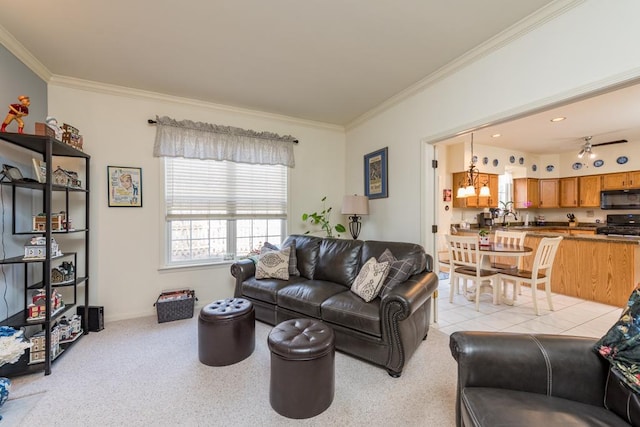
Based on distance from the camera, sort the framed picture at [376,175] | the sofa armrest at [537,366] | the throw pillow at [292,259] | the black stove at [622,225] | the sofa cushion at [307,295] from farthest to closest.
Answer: the black stove at [622,225]
the framed picture at [376,175]
the throw pillow at [292,259]
the sofa cushion at [307,295]
the sofa armrest at [537,366]

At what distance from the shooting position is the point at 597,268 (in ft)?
12.4

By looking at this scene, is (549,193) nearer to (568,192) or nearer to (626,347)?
(568,192)

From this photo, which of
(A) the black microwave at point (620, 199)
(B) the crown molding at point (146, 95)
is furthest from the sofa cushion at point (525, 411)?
(A) the black microwave at point (620, 199)

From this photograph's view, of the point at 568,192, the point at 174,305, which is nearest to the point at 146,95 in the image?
the point at 174,305

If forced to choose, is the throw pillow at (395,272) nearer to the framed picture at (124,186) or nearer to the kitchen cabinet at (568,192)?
the framed picture at (124,186)

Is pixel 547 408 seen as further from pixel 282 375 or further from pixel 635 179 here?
pixel 635 179

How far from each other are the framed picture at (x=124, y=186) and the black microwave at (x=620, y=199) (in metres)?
8.23

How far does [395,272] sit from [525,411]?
1.47 m

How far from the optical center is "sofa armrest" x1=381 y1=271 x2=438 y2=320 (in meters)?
1.98

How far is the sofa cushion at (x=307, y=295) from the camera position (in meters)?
2.53

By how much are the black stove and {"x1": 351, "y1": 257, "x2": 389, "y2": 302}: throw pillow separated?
18.4ft

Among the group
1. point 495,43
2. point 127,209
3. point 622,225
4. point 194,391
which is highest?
point 495,43

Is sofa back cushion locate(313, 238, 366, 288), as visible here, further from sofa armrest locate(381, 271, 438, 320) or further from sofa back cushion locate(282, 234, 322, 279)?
sofa armrest locate(381, 271, 438, 320)

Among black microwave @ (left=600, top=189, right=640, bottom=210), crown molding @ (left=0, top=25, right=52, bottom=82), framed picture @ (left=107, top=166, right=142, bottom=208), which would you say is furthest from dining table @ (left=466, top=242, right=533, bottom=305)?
crown molding @ (left=0, top=25, right=52, bottom=82)
